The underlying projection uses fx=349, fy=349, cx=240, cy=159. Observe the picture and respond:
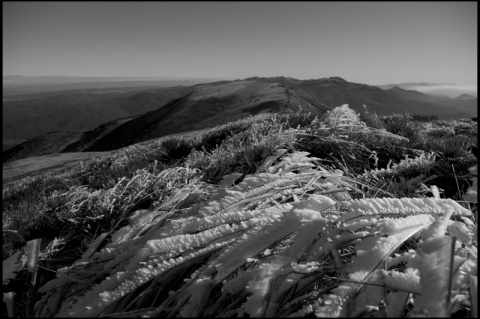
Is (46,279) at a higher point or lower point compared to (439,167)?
lower

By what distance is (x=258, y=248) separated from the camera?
4.48 ft

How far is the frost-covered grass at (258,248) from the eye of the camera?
110 centimetres

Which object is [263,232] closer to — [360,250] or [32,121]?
[360,250]

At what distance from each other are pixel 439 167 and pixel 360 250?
8.16 feet

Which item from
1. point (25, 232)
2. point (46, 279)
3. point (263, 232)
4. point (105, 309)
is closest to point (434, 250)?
point (263, 232)

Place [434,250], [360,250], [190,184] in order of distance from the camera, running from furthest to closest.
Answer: [190,184], [360,250], [434,250]

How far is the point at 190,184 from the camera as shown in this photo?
2898 millimetres

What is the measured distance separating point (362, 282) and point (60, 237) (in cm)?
241

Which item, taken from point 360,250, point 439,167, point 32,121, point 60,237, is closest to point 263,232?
point 360,250

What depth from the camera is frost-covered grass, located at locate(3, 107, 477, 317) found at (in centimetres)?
110

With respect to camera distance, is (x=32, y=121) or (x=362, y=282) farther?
(x=32, y=121)

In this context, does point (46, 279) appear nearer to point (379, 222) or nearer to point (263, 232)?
point (263, 232)

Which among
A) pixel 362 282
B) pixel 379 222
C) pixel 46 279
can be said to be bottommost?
pixel 46 279

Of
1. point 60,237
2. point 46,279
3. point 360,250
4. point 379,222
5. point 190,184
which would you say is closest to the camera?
point 360,250
